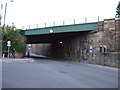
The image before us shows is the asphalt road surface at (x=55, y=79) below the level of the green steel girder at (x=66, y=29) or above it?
below

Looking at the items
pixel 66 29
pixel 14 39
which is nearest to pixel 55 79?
pixel 66 29

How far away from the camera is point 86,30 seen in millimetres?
29906

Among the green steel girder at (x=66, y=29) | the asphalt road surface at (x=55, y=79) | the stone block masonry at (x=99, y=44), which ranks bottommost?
the asphalt road surface at (x=55, y=79)

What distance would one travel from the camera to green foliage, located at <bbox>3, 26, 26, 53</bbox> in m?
36.2

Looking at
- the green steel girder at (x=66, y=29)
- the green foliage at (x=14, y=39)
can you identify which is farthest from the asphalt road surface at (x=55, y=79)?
the green foliage at (x=14, y=39)

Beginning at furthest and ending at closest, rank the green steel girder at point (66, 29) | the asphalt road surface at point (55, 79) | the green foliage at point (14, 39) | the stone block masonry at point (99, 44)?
the green foliage at point (14, 39) → the green steel girder at point (66, 29) → the stone block masonry at point (99, 44) → the asphalt road surface at point (55, 79)

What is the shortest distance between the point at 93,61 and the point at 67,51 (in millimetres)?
10598

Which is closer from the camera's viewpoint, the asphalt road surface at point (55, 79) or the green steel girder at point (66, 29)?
the asphalt road surface at point (55, 79)

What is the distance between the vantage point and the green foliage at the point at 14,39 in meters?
36.2

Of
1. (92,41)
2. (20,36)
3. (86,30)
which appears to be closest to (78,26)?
(86,30)

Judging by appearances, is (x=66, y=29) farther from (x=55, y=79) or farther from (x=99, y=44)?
(x=55, y=79)

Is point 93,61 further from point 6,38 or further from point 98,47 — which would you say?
point 6,38

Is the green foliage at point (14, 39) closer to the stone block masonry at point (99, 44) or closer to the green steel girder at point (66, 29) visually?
the green steel girder at point (66, 29)

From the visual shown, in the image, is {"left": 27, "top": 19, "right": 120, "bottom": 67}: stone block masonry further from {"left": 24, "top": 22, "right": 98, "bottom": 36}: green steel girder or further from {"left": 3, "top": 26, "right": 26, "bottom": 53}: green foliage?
{"left": 3, "top": 26, "right": 26, "bottom": 53}: green foliage
